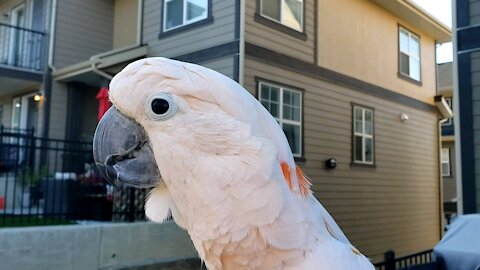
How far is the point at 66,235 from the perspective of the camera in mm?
5359

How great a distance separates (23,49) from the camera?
11.0 m

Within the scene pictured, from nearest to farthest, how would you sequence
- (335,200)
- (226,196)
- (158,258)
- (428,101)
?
(226,196) < (158,258) < (335,200) < (428,101)

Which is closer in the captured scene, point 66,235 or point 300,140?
point 66,235

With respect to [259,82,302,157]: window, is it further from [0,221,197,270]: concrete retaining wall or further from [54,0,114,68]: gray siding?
[54,0,114,68]: gray siding

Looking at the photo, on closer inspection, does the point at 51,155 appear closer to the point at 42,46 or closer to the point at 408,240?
the point at 42,46

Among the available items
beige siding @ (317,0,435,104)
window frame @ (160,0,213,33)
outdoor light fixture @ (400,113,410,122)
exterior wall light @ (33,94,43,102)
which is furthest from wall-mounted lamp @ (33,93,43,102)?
outdoor light fixture @ (400,113,410,122)

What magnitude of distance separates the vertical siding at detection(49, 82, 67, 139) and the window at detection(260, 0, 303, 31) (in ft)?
17.3

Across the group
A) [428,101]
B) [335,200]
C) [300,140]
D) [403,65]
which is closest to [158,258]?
[300,140]

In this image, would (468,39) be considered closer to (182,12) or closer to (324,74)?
(324,74)

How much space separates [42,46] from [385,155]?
27.9 feet

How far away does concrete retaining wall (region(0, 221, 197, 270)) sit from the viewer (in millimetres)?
4976

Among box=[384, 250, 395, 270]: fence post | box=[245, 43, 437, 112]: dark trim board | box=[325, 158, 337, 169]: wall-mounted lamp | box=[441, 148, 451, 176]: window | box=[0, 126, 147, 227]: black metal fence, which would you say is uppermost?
box=[245, 43, 437, 112]: dark trim board

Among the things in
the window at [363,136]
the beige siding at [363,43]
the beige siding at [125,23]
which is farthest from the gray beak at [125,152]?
the beige siding at [125,23]

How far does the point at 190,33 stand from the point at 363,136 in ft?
14.7
